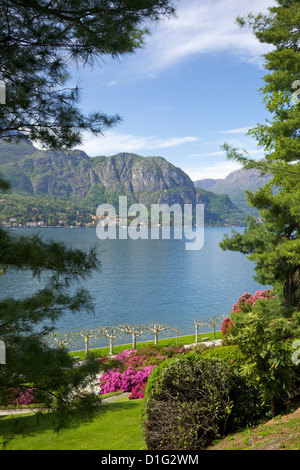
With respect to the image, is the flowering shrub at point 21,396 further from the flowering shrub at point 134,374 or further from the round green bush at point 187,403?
the flowering shrub at point 134,374

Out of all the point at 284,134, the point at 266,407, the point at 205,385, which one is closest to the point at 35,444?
the point at 205,385

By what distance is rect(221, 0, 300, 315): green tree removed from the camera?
29.1ft

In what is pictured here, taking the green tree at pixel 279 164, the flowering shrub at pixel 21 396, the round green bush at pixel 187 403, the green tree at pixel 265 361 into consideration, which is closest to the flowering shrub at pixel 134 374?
the green tree at pixel 279 164

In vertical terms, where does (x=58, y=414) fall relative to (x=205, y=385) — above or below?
above

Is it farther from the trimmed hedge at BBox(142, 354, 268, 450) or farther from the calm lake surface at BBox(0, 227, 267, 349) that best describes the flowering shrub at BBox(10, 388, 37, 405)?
the calm lake surface at BBox(0, 227, 267, 349)

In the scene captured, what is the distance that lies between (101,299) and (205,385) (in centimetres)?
3717

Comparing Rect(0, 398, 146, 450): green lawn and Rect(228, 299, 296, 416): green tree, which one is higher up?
Rect(228, 299, 296, 416): green tree

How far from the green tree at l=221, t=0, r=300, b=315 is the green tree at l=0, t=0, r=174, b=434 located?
4.97 meters

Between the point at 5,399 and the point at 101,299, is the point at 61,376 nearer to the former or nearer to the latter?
the point at 5,399

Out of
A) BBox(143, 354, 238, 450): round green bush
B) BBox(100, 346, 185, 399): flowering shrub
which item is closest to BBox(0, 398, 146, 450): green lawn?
BBox(143, 354, 238, 450): round green bush

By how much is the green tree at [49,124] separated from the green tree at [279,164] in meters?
4.97

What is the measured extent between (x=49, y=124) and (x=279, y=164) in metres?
5.42

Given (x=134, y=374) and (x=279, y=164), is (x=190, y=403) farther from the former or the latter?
(x=134, y=374)

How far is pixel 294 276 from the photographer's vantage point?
10969 millimetres
